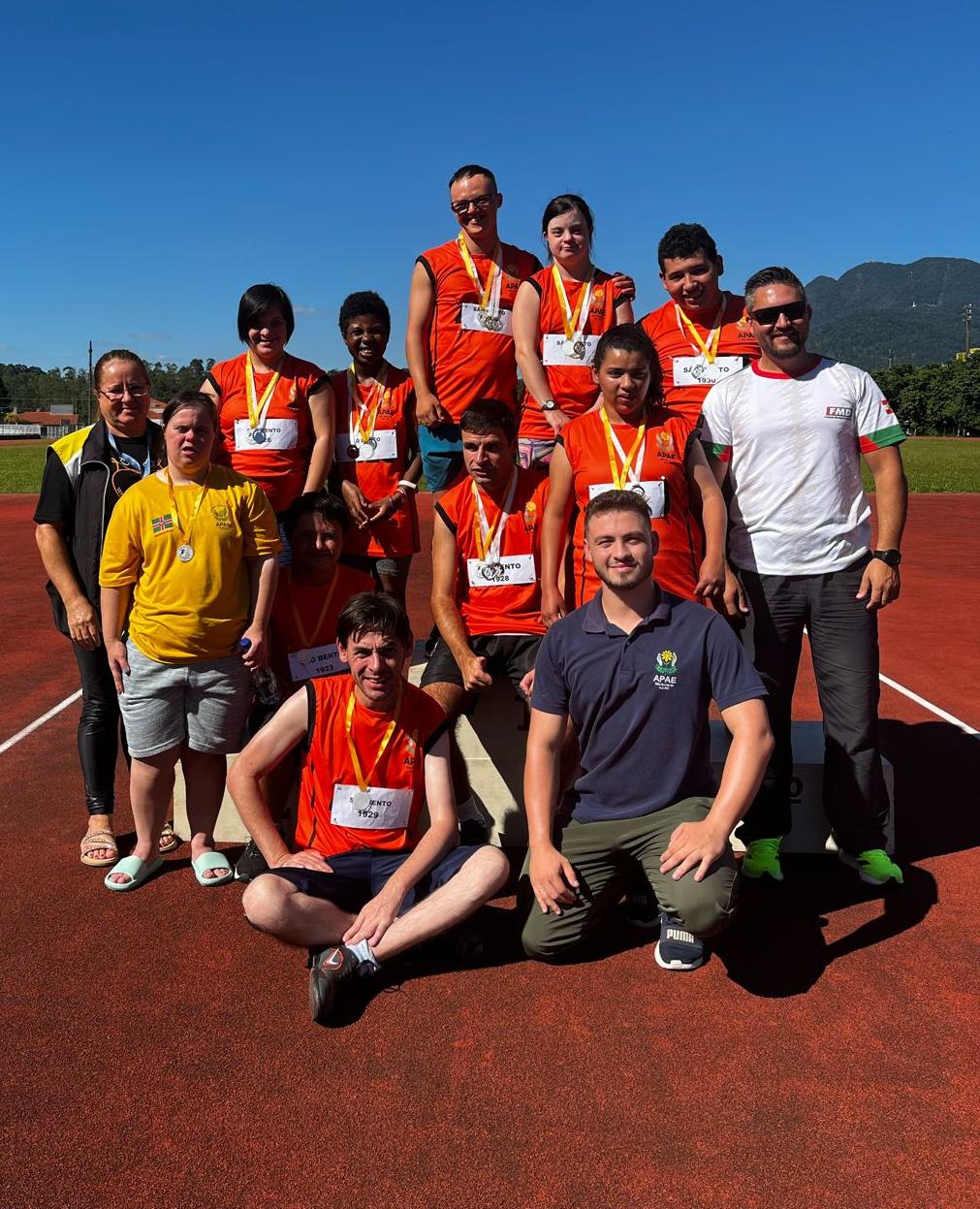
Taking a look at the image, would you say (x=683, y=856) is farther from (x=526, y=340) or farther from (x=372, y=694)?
(x=526, y=340)

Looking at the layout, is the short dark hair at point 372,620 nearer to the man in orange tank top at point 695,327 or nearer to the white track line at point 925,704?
the man in orange tank top at point 695,327

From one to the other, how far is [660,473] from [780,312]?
0.76 metres

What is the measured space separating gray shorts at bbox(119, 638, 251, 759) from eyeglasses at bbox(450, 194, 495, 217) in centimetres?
249

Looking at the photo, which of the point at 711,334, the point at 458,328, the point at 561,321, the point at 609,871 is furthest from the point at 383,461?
the point at 609,871

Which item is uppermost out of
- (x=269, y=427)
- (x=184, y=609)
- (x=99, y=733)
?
(x=269, y=427)

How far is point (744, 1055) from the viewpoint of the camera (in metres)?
3.12

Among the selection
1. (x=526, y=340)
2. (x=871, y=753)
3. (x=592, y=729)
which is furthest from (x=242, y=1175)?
(x=526, y=340)

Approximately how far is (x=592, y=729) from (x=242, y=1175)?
70.8 inches

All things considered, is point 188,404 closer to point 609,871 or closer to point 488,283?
point 488,283

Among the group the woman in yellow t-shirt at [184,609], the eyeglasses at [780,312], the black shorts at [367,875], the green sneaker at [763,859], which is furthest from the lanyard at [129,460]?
the green sneaker at [763,859]

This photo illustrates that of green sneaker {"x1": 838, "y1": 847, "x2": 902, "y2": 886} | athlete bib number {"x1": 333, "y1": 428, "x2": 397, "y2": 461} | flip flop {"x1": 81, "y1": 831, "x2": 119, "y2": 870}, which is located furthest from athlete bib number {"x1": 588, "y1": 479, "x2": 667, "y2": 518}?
flip flop {"x1": 81, "y1": 831, "x2": 119, "y2": 870}

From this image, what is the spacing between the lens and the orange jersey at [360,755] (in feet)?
12.2

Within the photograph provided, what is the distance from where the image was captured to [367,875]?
146 inches

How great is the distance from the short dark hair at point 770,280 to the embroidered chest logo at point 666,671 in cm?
148
